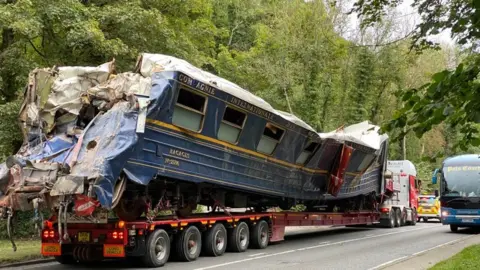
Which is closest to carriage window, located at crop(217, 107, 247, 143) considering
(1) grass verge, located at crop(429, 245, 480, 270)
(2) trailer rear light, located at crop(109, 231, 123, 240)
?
(2) trailer rear light, located at crop(109, 231, 123, 240)

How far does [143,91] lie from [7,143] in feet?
23.3

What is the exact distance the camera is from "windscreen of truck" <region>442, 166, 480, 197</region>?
76.1 feet

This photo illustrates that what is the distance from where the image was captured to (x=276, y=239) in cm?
1750

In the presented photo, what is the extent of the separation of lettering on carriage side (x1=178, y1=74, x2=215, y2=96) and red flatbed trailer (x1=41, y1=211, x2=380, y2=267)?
3.08 meters

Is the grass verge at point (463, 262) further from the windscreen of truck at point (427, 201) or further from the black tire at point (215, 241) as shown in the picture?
the windscreen of truck at point (427, 201)

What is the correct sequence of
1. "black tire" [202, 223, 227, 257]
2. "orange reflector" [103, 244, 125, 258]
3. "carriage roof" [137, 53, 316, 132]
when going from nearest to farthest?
"orange reflector" [103, 244, 125, 258] < "carriage roof" [137, 53, 316, 132] < "black tire" [202, 223, 227, 257]

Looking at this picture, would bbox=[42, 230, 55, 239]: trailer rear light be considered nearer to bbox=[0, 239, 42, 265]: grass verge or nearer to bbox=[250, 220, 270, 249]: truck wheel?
bbox=[0, 239, 42, 265]: grass verge

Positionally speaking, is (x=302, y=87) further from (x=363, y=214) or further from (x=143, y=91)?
(x=143, y=91)

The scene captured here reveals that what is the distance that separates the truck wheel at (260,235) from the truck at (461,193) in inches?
408

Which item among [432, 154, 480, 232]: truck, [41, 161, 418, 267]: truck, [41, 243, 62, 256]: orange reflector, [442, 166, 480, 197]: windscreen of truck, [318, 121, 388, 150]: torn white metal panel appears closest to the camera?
[41, 161, 418, 267]: truck

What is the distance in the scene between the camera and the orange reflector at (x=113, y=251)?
11.3 m

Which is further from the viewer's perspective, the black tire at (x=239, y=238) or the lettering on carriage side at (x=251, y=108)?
the black tire at (x=239, y=238)

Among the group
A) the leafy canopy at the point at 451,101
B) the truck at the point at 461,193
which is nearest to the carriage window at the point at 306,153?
the truck at the point at 461,193

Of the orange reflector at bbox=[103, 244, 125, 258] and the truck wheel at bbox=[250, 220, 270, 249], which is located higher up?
the truck wheel at bbox=[250, 220, 270, 249]
